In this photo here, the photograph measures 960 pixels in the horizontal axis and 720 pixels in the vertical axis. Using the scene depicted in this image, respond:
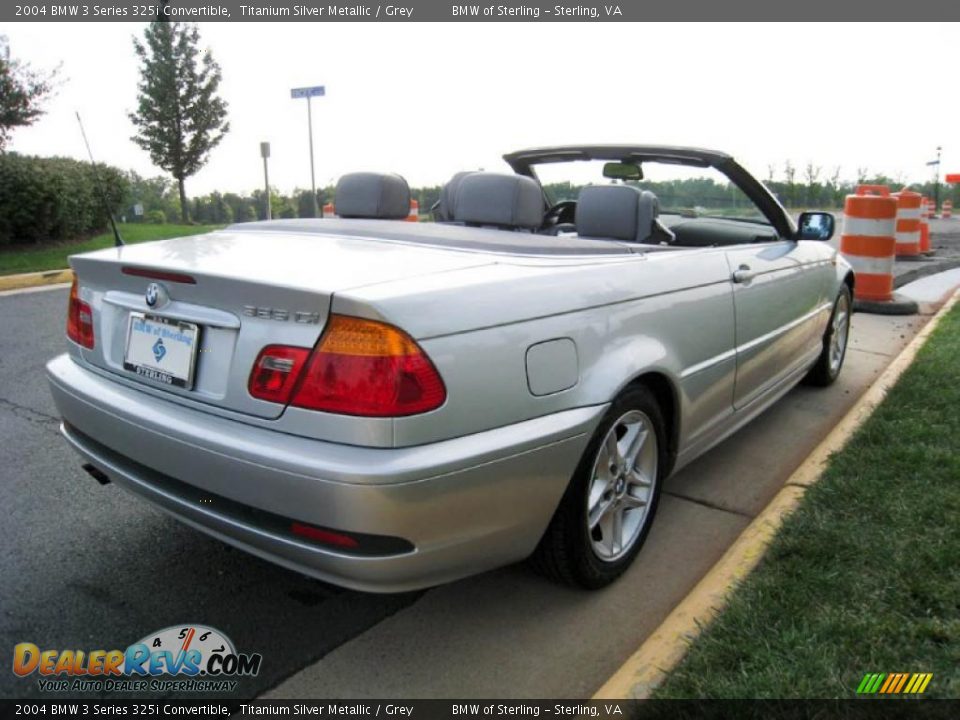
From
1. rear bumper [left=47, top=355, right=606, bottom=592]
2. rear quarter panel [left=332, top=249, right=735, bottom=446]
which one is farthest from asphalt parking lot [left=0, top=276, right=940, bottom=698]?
rear quarter panel [left=332, top=249, right=735, bottom=446]

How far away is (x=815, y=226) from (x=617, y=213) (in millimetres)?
1687

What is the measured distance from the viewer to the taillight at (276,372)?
6.45 feet

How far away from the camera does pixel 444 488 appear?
194cm

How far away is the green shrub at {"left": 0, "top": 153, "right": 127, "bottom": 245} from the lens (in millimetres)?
12289

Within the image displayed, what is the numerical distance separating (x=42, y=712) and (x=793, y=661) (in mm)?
2014

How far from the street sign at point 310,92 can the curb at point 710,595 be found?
10.8 meters

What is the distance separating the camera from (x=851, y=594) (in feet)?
7.79

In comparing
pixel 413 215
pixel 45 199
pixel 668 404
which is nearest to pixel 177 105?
pixel 45 199

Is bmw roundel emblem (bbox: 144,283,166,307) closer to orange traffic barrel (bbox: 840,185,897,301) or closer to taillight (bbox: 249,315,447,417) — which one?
taillight (bbox: 249,315,447,417)

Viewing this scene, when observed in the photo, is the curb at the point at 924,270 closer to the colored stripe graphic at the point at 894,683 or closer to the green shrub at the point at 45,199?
the colored stripe graphic at the point at 894,683

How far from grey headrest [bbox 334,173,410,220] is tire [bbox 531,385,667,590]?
5.50 ft

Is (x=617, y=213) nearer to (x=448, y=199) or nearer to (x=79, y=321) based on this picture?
(x=448, y=199)

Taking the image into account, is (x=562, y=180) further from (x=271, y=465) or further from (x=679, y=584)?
(x=271, y=465)

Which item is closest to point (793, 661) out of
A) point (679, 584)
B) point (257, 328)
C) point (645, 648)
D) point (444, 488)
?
point (645, 648)
